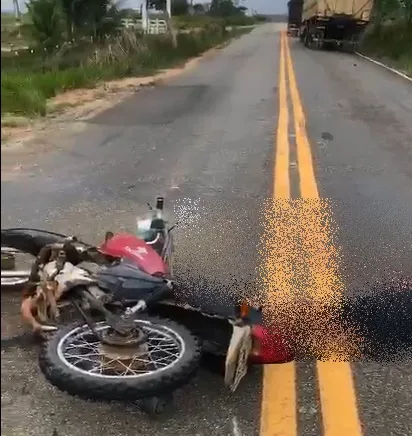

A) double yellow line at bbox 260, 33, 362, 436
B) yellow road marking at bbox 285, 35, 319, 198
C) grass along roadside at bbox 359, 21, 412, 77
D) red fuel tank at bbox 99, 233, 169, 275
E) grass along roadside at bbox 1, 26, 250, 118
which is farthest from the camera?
grass along roadside at bbox 359, 21, 412, 77

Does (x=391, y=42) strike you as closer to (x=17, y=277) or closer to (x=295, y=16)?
(x=295, y=16)

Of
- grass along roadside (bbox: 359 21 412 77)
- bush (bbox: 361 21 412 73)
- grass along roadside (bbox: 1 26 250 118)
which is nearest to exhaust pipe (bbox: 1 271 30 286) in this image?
grass along roadside (bbox: 1 26 250 118)

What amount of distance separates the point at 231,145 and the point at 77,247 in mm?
6783

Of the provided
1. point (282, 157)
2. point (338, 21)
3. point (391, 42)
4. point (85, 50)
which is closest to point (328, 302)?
point (282, 157)

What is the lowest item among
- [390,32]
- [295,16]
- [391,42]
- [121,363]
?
[121,363]

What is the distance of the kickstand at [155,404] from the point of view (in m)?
2.66

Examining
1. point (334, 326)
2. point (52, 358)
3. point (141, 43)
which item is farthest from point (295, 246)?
point (141, 43)

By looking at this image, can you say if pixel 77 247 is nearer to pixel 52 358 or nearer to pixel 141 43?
pixel 52 358

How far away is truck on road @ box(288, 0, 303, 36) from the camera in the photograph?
51.7 m

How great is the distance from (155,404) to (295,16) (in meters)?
54.5

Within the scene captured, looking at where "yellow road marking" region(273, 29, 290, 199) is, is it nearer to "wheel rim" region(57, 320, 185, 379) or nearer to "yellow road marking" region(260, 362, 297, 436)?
"yellow road marking" region(260, 362, 297, 436)

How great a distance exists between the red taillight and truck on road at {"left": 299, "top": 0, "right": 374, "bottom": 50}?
114ft

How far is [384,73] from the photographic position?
23578 millimetres

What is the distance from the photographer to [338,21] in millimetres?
36062
